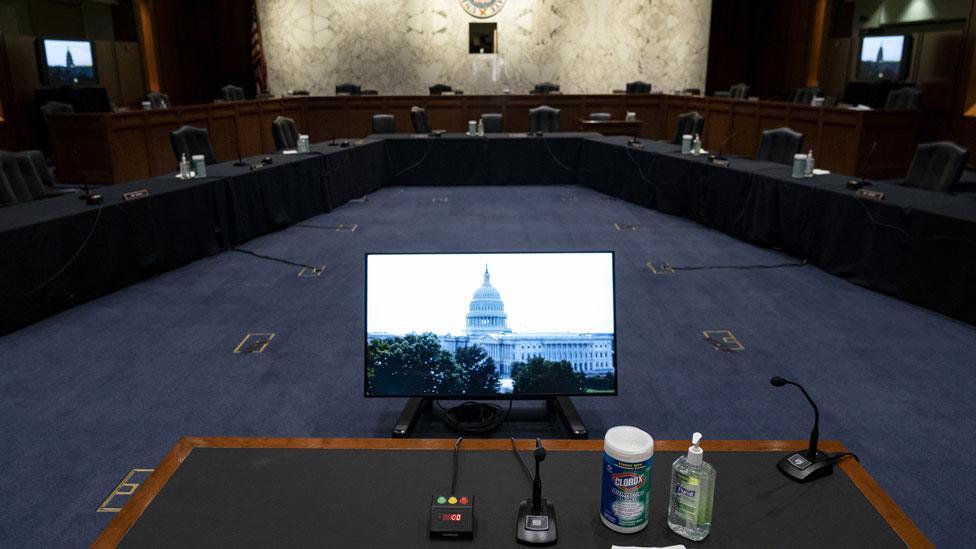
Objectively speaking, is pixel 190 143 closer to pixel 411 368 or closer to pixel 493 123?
pixel 493 123

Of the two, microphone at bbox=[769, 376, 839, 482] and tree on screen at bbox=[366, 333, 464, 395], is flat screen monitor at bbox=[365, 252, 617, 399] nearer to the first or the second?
tree on screen at bbox=[366, 333, 464, 395]

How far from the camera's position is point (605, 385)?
2.12 m

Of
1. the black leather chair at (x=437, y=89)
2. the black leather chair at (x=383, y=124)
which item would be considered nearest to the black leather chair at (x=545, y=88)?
the black leather chair at (x=437, y=89)

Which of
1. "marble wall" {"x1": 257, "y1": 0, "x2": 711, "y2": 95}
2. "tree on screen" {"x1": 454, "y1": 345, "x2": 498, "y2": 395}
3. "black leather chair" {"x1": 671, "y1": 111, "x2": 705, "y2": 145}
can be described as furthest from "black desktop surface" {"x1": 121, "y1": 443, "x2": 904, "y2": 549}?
"marble wall" {"x1": 257, "y1": 0, "x2": 711, "y2": 95}

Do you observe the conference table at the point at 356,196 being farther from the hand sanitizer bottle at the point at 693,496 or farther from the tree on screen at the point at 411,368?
the hand sanitizer bottle at the point at 693,496

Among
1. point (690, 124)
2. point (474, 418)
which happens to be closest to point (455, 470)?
point (474, 418)

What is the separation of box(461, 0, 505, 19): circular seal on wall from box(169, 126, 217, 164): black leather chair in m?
7.77

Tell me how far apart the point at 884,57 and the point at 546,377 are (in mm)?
11642

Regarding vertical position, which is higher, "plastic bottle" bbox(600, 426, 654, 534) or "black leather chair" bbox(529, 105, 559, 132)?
"black leather chair" bbox(529, 105, 559, 132)

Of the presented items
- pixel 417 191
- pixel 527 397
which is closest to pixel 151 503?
pixel 527 397

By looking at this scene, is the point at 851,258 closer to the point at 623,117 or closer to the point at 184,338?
the point at 184,338

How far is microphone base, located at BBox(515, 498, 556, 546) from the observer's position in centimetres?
123

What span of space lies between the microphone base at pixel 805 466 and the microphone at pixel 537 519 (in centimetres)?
55

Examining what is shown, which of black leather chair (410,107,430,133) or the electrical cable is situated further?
black leather chair (410,107,430,133)
